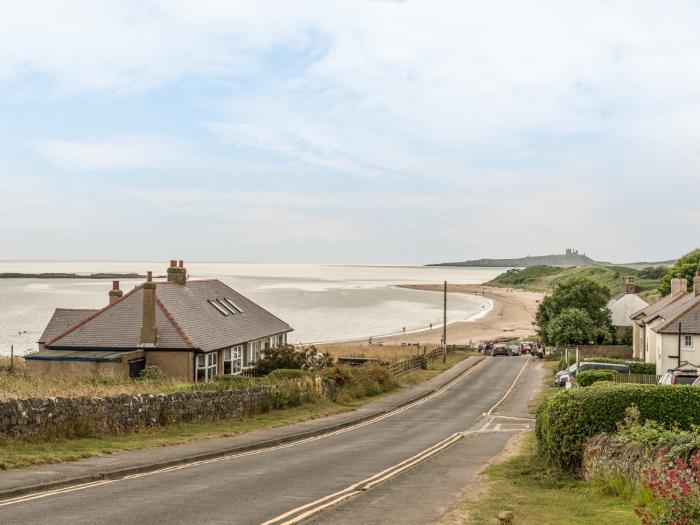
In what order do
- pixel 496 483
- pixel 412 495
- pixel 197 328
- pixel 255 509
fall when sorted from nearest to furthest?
pixel 255 509 < pixel 412 495 < pixel 496 483 < pixel 197 328

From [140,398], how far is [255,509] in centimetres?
1169

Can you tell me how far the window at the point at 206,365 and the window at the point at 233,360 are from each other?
1.37 metres

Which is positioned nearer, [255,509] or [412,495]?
[255,509]

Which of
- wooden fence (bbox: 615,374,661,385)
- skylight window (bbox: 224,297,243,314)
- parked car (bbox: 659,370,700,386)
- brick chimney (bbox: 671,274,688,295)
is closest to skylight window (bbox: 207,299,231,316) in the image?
skylight window (bbox: 224,297,243,314)

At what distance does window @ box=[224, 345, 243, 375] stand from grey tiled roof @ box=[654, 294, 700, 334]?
27.1 m

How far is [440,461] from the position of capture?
22.0 m

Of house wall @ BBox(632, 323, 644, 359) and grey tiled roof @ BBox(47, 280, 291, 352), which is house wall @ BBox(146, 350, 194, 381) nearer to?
grey tiled roof @ BBox(47, 280, 291, 352)

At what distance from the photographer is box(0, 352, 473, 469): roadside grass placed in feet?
60.0

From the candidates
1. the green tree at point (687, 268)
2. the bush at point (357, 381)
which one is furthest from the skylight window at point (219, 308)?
the green tree at point (687, 268)

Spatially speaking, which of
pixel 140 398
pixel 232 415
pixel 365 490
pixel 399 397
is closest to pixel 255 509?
pixel 365 490

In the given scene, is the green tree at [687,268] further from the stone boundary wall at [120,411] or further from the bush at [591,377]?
the stone boundary wall at [120,411]

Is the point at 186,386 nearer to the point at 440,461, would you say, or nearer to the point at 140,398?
the point at 140,398

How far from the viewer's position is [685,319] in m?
48.5

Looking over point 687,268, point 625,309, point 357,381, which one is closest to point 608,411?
point 357,381
